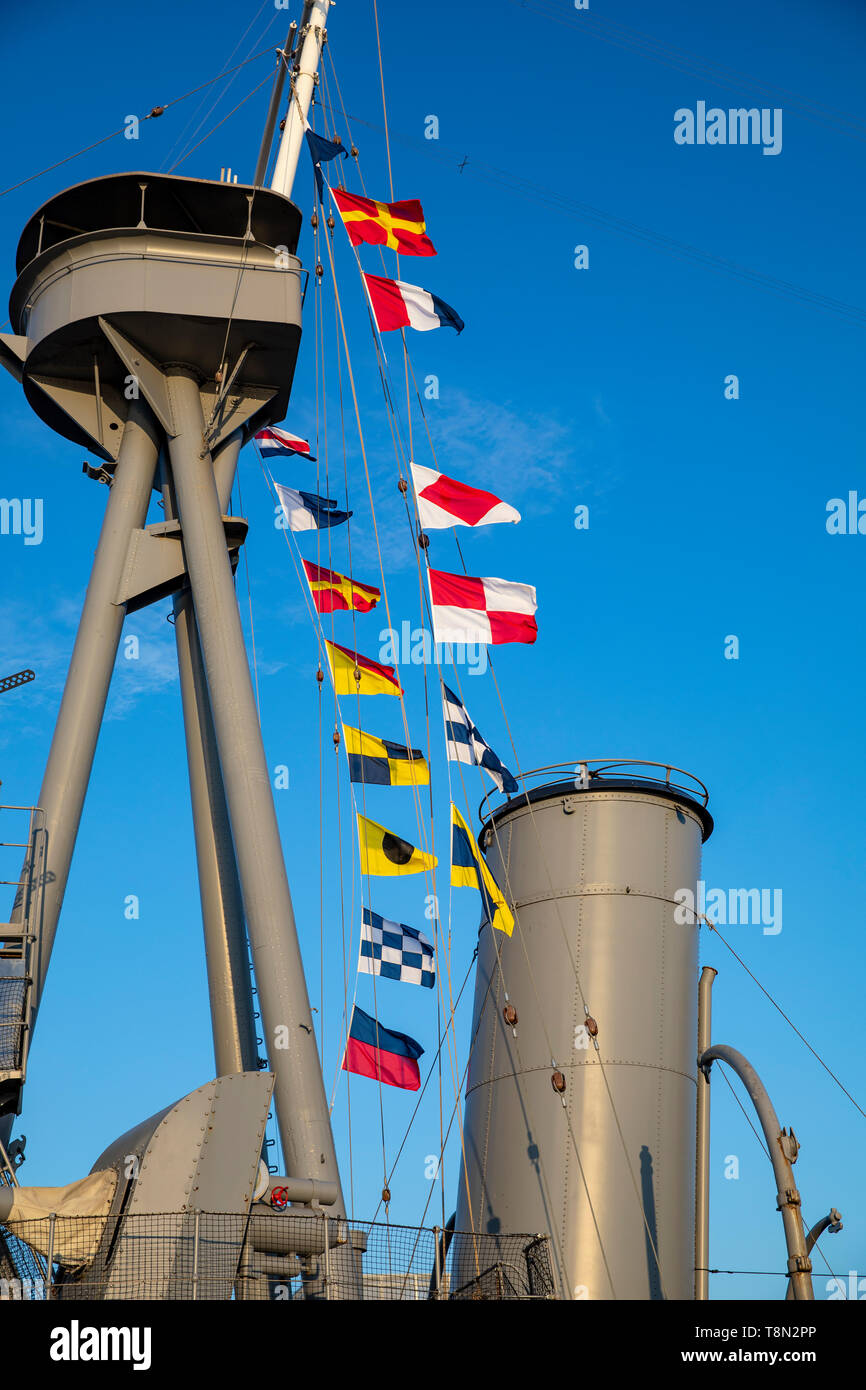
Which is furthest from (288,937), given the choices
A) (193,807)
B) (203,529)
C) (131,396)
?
(131,396)

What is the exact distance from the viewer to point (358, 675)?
45.0 ft

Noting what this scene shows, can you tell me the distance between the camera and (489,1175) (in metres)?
15.2

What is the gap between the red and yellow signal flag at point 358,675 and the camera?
1355 cm

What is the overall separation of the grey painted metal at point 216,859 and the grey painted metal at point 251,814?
554 mm

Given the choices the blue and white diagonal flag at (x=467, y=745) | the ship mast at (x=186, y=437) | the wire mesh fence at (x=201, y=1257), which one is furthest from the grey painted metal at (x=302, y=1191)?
the blue and white diagonal flag at (x=467, y=745)

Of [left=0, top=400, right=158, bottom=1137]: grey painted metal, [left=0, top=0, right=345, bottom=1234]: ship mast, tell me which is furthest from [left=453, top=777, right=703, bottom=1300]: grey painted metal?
[left=0, top=400, right=158, bottom=1137]: grey painted metal

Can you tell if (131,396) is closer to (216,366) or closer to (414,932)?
(216,366)

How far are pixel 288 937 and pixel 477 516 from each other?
15.8 ft

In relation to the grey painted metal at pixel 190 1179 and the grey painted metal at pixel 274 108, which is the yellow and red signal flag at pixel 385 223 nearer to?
the grey painted metal at pixel 274 108

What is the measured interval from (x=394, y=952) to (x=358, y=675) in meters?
2.70

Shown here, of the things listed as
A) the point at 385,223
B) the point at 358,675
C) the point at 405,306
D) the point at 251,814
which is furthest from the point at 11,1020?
the point at 385,223

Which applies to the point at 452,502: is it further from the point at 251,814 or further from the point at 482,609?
the point at 251,814
